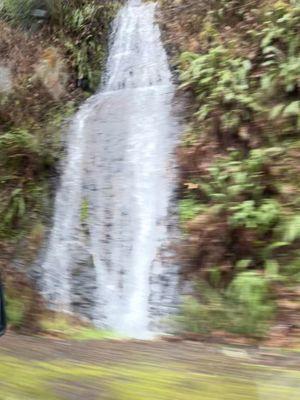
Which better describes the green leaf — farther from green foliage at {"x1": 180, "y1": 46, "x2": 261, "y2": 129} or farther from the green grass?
the green grass

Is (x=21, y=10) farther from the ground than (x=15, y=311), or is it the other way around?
(x=21, y=10)

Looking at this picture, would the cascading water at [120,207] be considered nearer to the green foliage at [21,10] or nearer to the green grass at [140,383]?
the green foliage at [21,10]

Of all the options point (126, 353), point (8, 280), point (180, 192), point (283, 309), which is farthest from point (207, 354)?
point (8, 280)

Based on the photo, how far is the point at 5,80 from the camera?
42.8 ft

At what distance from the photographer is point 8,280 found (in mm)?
8930

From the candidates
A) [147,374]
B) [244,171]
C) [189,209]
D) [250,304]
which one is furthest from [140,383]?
[189,209]

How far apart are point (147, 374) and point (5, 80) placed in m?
11.0

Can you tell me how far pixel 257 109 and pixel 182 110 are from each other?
102 inches

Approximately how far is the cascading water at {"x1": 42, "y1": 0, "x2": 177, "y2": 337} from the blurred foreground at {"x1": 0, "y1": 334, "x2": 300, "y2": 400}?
12.7ft

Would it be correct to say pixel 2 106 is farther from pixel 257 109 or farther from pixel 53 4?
pixel 257 109

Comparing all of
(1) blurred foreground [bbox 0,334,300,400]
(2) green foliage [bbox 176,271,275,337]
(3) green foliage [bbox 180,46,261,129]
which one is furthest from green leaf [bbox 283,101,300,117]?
(1) blurred foreground [bbox 0,334,300,400]

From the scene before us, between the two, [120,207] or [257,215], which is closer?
[257,215]

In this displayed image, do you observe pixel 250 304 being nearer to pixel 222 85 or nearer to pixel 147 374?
pixel 147 374

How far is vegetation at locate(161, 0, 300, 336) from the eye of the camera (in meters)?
6.37
